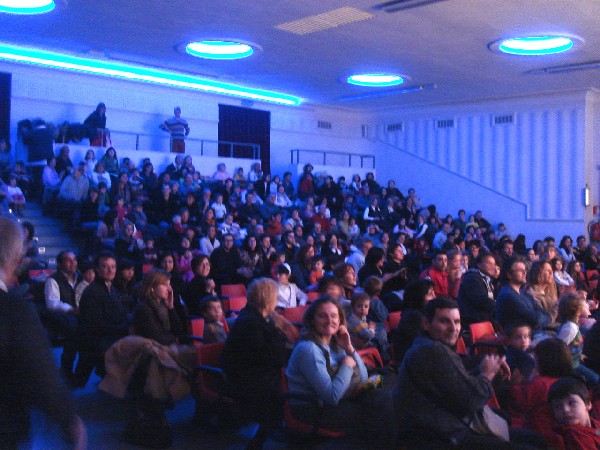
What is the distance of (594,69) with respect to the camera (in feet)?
42.7

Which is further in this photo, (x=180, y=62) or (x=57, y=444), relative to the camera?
(x=180, y=62)

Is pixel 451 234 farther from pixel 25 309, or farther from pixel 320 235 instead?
pixel 25 309

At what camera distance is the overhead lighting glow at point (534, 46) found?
434 inches

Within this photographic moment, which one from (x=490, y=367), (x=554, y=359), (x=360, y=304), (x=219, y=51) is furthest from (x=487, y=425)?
(x=219, y=51)

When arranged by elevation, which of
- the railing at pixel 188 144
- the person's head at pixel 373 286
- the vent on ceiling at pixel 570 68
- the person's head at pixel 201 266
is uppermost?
the vent on ceiling at pixel 570 68

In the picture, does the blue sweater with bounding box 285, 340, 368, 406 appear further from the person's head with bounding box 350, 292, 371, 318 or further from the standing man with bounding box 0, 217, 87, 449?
the standing man with bounding box 0, 217, 87, 449

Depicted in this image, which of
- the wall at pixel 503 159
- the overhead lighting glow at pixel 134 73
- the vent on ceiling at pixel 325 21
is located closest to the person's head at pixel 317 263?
the vent on ceiling at pixel 325 21

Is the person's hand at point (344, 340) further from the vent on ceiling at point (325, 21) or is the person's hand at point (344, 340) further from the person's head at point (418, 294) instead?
the vent on ceiling at point (325, 21)

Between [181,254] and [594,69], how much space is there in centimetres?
892

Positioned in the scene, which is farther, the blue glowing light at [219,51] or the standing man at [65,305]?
the blue glowing light at [219,51]

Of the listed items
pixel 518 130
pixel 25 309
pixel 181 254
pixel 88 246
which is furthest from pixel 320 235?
pixel 25 309

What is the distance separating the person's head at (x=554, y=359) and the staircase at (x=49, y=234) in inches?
321

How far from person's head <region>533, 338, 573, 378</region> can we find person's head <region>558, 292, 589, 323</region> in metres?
1.45

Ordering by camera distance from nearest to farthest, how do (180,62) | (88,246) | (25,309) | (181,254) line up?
(25,309)
(181,254)
(88,246)
(180,62)
